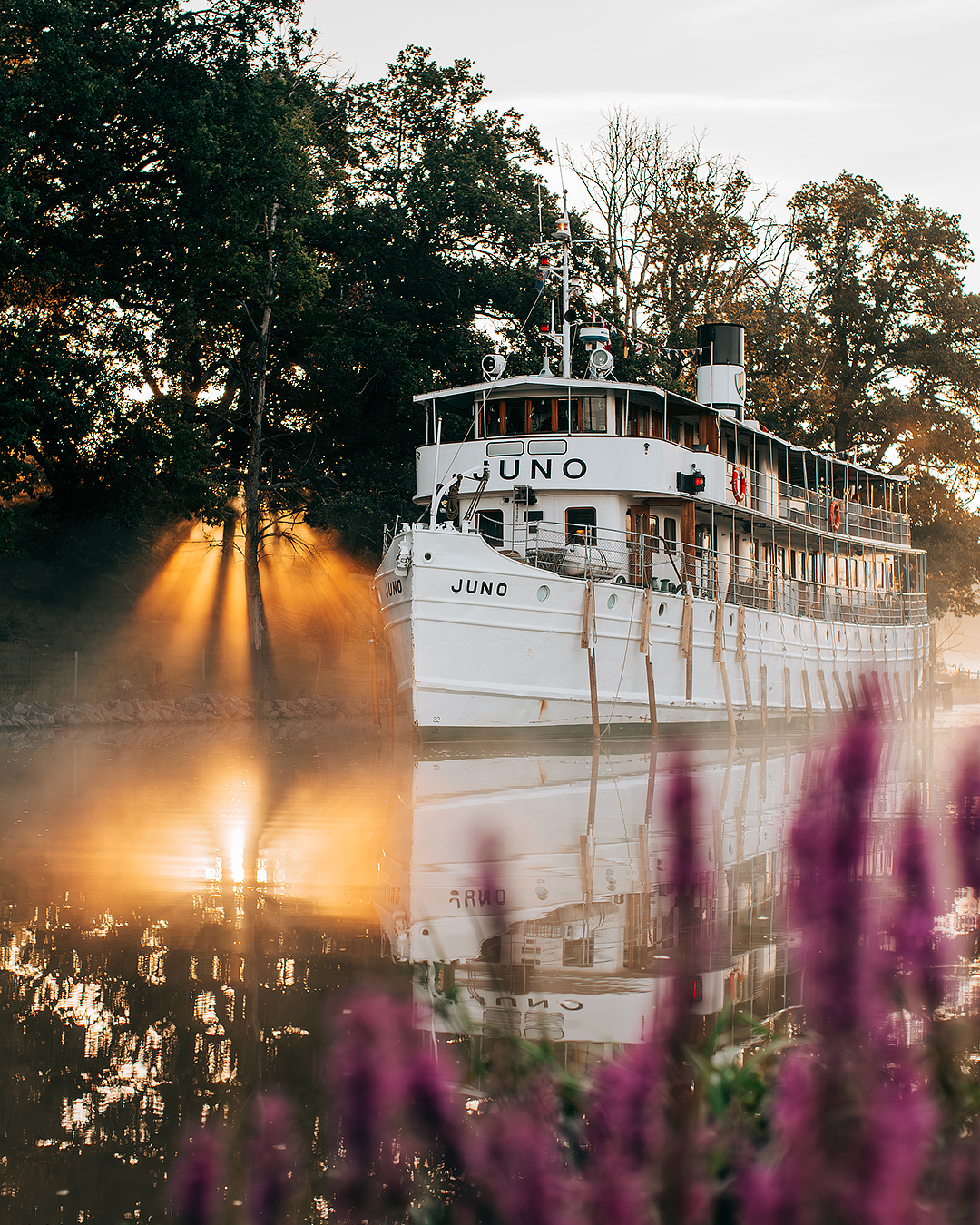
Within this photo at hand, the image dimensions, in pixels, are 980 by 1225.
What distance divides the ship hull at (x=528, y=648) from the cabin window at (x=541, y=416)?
421 centimetres

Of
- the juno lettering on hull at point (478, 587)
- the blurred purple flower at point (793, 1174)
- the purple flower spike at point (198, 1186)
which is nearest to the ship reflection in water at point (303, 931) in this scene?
the blurred purple flower at point (793, 1174)

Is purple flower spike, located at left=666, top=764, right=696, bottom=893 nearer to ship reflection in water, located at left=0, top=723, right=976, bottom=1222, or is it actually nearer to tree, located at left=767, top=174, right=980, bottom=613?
ship reflection in water, located at left=0, top=723, right=976, bottom=1222

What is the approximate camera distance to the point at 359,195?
138ft

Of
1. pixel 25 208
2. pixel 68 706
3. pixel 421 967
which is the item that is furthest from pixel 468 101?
pixel 421 967

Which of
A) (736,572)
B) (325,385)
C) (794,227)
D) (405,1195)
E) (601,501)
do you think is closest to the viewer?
(405,1195)

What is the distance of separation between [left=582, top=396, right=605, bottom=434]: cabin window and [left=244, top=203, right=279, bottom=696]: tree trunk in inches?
415

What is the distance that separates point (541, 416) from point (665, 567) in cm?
411

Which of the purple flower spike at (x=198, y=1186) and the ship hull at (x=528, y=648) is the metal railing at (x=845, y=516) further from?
the purple flower spike at (x=198, y=1186)

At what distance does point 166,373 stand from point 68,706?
369 inches

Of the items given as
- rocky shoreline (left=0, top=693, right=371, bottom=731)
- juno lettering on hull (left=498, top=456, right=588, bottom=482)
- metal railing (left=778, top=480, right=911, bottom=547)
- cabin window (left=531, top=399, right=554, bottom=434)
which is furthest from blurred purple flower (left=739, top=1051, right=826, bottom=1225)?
metal railing (left=778, top=480, right=911, bottom=547)

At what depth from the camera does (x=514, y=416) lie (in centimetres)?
2714

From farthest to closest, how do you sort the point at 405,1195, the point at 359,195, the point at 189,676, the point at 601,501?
the point at 359,195
the point at 189,676
the point at 601,501
the point at 405,1195

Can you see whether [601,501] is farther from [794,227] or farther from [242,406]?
[794,227]

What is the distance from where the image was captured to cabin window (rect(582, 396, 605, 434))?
1053 inches
